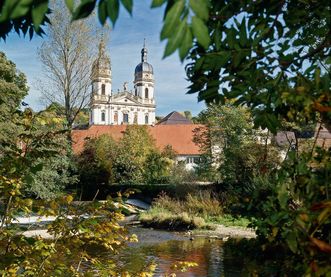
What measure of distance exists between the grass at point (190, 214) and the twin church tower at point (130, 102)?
4769 cm

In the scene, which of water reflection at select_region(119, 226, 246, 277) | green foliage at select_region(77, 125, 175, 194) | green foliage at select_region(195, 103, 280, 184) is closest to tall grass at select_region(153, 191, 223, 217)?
water reflection at select_region(119, 226, 246, 277)

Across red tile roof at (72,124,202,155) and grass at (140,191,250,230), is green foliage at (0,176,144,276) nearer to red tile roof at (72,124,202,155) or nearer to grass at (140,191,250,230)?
grass at (140,191,250,230)

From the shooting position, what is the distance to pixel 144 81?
85625 millimetres

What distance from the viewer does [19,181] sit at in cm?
314

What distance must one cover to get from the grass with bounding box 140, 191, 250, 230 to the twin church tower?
47693mm

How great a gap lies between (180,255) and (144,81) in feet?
248

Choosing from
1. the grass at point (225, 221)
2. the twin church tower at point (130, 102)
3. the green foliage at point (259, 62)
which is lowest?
the grass at point (225, 221)

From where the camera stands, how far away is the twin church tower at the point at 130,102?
245 ft

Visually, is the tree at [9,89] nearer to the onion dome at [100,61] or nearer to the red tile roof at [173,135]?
the onion dome at [100,61]

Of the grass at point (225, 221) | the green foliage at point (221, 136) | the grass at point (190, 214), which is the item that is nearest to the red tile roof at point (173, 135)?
the green foliage at point (221, 136)

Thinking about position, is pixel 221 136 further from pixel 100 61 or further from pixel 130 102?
pixel 130 102

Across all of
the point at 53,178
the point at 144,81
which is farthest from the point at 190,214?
the point at 144,81

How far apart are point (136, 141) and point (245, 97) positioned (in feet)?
101

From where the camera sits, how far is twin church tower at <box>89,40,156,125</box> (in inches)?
2938
